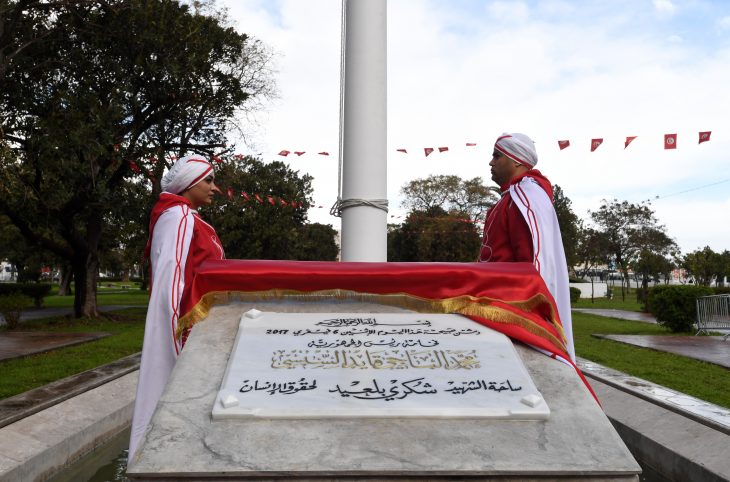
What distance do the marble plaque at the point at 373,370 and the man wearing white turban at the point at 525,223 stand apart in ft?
1.94

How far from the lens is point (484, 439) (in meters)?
2.26

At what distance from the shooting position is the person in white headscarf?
3.13 metres

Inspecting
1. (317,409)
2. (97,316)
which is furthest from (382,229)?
(97,316)

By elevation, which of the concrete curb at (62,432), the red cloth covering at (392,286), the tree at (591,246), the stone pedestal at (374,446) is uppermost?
the tree at (591,246)

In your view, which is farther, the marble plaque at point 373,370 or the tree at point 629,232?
the tree at point 629,232

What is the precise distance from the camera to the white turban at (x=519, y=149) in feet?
11.8

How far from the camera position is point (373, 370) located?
2.59m

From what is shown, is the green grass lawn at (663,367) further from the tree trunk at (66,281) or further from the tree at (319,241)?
the tree at (319,241)

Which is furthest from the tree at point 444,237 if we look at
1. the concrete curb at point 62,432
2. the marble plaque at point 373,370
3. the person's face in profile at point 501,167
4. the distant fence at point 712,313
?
Answer: the marble plaque at point 373,370

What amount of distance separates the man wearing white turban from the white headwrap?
1633mm

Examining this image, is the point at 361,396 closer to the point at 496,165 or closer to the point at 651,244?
the point at 496,165

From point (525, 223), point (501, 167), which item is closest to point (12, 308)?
point (501, 167)

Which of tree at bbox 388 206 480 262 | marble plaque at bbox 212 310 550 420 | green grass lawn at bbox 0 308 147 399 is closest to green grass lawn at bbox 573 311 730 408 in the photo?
marble plaque at bbox 212 310 550 420

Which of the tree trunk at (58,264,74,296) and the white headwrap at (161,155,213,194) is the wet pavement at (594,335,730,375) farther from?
the tree trunk at (58,264,74,296)
